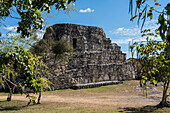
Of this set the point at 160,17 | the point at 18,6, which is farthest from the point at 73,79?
the point at 160,17

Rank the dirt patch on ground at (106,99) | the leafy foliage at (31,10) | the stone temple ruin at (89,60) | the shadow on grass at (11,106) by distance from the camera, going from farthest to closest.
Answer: the stone temple ruin at (89,60)
the dirt patch on ground at (106,99)
the shadow on grass at (11,106)
the leafy foliage at (31,10)

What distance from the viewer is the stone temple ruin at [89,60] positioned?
17.7 meters

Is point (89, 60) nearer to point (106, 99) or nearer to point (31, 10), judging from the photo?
point (106, 99)

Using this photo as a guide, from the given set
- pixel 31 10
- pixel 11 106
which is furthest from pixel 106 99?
pixel 31 10

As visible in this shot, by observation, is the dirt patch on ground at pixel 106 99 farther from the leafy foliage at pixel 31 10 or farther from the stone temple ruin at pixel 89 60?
the leafy foliage at pixel 31 10

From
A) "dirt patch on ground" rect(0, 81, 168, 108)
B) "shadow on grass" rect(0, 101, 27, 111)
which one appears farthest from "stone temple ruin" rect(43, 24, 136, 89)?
"shadow on grass" rect(0, 101, 27, 111)

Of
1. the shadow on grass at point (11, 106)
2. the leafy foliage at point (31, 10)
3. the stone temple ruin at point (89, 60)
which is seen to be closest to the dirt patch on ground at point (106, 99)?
the shadow on grass at point (11, 106)

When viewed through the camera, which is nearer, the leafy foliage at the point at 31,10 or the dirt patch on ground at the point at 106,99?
the leafy foliage at the point at 31,10

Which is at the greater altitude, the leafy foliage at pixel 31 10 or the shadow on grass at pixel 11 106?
the leafy foliage at pixel 31 10

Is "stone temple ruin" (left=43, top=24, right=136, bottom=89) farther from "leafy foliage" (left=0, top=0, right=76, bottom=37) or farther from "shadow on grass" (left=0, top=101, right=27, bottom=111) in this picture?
"leafy foliage" (left=0, top=0, right=76, bottom=37)

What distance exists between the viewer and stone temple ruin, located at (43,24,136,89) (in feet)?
58.0

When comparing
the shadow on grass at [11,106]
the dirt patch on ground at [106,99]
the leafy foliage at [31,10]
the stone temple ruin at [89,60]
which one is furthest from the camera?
the stone temple ruin at [89,60]

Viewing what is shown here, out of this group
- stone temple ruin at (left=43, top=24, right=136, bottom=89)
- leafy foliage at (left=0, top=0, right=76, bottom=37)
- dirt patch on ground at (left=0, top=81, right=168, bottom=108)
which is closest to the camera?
leafy foliage at (left=0, top=0, right=76, bottom=37)

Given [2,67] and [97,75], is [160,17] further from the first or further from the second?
[97,75]
